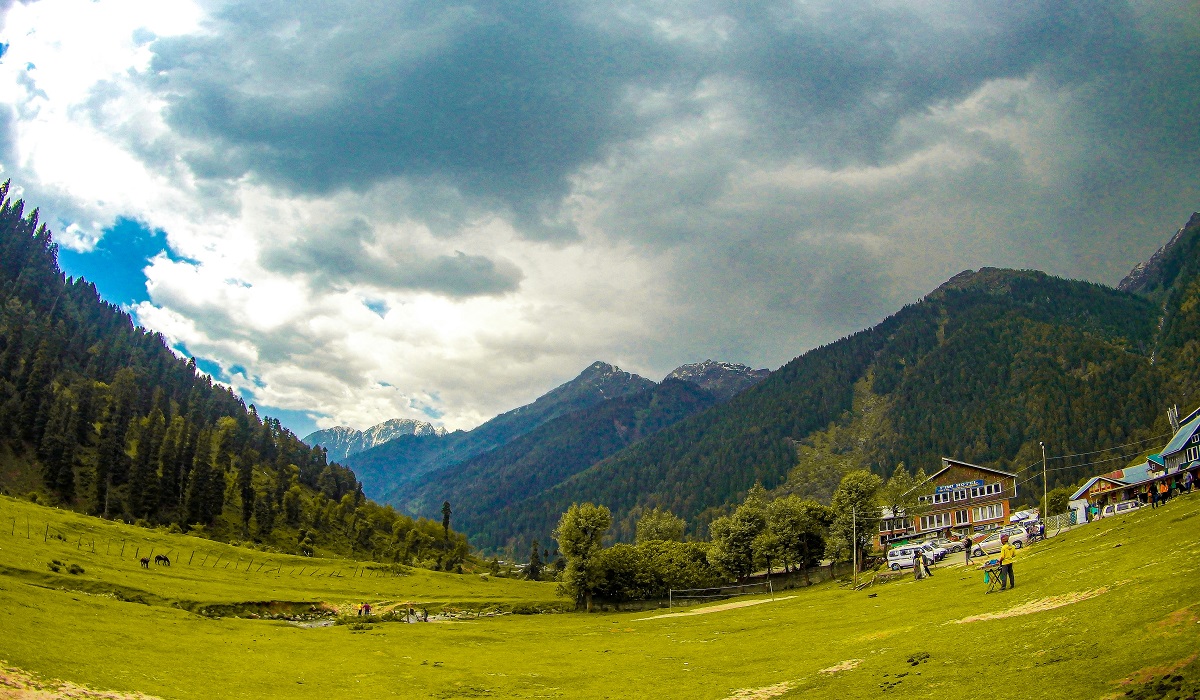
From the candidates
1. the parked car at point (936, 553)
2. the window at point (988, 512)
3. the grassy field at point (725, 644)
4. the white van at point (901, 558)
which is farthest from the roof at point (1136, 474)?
the grassy field at point (725, 644)

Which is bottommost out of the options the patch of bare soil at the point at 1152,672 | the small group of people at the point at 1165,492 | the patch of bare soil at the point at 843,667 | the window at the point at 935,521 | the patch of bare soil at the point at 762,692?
the window at the point at 935,521

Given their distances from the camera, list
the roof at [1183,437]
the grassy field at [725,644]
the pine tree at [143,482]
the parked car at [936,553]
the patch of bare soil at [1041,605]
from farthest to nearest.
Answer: the pine tree at [143,482] < the roof at [1183,437] < the parked car at [936,553] < the patch of bare soil at [1041,605] < the grassy field at [725,644]

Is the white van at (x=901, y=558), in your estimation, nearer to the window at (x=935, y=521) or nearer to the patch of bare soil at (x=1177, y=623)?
the window at (x=935, y=521)

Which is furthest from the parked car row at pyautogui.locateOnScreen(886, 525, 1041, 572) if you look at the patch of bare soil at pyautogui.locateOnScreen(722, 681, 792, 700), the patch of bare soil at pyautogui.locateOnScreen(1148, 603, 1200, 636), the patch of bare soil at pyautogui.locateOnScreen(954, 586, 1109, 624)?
the patch of bare soil at pyautogui.locateOnScreen(1148, 603, 1200, 636)

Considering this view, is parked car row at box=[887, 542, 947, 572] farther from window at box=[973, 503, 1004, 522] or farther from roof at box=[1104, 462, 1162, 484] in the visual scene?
window at box=[973, 503, 1004, 522]

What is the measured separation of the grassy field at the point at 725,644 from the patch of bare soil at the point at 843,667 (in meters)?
0.22

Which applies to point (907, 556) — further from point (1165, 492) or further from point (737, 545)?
point (737, 545)

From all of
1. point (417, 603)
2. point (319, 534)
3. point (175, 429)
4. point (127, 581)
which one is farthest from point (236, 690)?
point (175, 429)

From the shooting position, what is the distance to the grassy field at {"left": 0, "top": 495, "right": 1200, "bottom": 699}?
21.5 m

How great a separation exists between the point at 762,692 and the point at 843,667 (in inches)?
163

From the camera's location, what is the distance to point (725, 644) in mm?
45938

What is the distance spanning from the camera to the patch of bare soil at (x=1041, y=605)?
1147 inches

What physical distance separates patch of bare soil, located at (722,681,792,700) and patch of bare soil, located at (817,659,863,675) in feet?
6.13

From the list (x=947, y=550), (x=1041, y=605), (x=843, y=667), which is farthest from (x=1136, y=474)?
(x=843, y=667)
